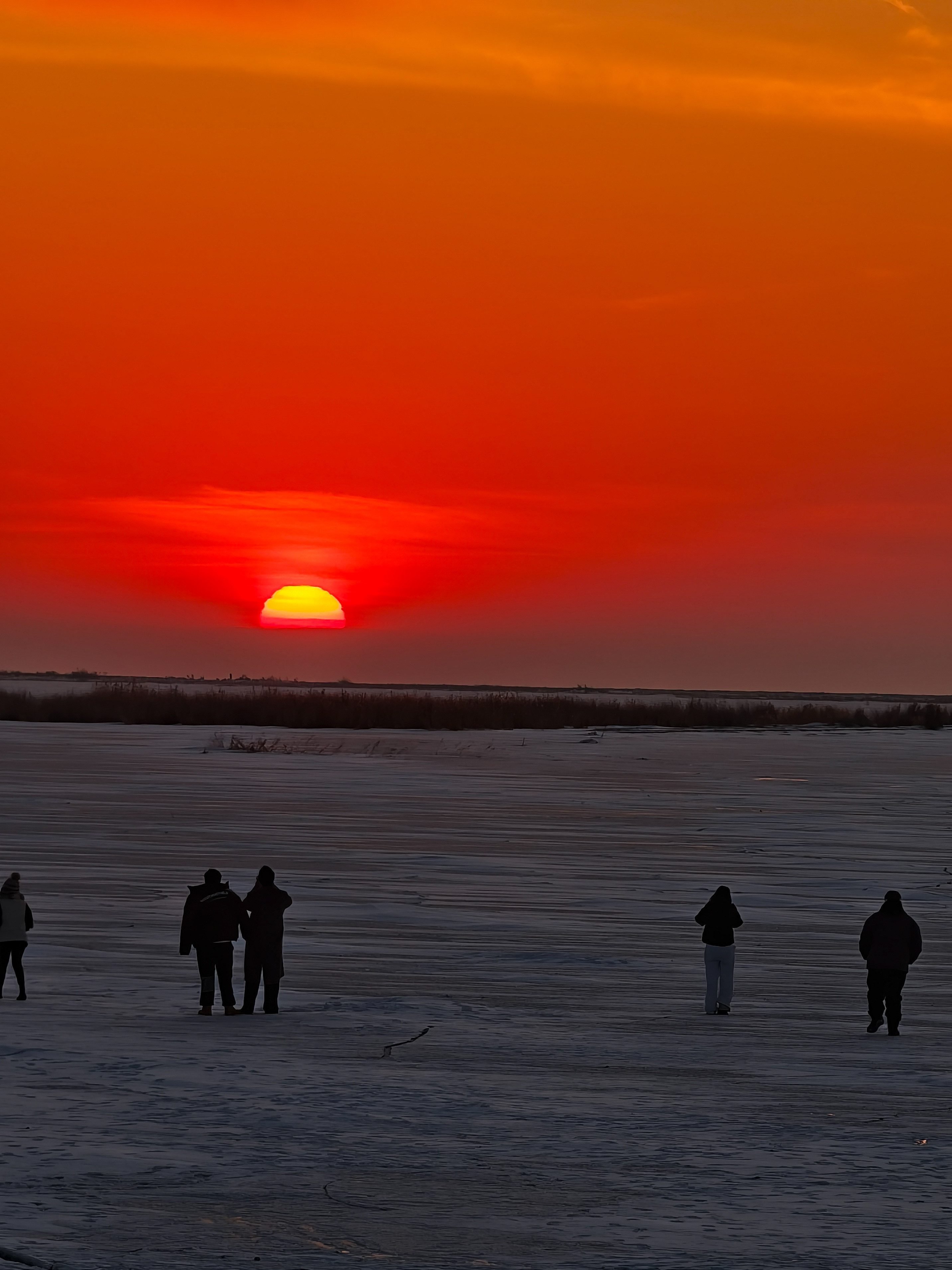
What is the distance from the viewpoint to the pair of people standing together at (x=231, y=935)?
53.1 feet

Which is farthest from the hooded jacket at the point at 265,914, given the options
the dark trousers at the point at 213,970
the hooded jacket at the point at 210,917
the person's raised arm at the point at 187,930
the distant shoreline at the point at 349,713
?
the distant shoreline at the point at 349,713

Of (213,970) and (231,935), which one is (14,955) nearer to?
(213,970)

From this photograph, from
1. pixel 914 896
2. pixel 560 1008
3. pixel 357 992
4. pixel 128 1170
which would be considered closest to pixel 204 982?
pixel 357 992

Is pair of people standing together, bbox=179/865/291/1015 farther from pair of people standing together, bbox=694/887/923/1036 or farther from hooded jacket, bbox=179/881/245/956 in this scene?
pair of people standing together, bbox=694/887/923/1036

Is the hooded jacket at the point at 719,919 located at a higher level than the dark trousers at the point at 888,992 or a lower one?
higher

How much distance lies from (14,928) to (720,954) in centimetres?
676

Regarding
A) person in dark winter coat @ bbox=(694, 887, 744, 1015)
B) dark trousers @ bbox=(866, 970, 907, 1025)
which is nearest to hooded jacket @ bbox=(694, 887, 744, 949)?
person in dark winter coat @ bbox=(694, 887, 744, 1015)

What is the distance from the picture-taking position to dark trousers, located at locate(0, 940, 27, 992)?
16406mm

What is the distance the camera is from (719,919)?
16.7m

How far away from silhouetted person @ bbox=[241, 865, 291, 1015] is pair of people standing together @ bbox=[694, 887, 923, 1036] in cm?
400

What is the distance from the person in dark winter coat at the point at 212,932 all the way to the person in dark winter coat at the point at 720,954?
4436mm

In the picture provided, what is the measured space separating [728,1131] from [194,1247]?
416 centimetres

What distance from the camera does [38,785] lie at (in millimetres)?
45219

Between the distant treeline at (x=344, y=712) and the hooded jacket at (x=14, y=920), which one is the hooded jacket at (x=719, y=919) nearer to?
the hooded jacket at (x=14, y=920)
